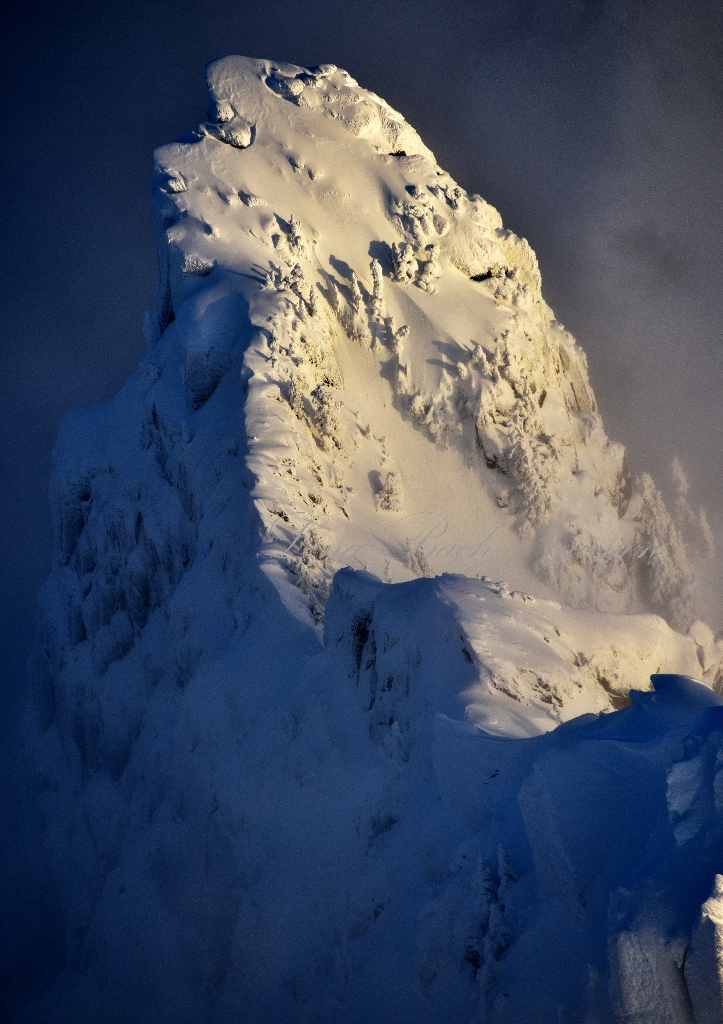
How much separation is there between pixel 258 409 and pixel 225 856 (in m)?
8.63

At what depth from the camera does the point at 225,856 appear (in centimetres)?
1301

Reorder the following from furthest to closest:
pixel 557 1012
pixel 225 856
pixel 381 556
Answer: pixel 381 556 < pixel 225 856 < pixel 557 1012

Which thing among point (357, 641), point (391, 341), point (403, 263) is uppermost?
point (403, 263)

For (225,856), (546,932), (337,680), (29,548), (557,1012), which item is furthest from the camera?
(29,548)

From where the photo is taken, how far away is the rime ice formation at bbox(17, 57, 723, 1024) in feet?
22.6

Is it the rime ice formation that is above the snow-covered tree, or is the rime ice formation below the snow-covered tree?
below

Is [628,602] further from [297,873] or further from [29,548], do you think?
[29,548]

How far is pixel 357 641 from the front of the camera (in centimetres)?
1185

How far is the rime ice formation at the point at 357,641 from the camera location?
6879 millimetres

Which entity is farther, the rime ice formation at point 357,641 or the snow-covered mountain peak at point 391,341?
the snow-covered mountain peak at point 391,341

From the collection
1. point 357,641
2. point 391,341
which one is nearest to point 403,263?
point 391,341

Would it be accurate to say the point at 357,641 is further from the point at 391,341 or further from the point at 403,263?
the point at 403,263

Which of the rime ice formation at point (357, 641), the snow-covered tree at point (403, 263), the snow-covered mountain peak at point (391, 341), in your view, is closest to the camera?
the rime ice formation at point (357, 641)


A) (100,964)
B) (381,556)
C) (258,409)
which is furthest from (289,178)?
(100,964)
